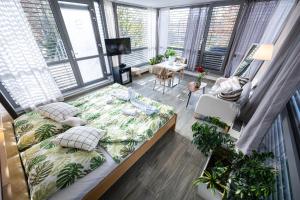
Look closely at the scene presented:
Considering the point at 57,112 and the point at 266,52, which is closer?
the point at 57,112

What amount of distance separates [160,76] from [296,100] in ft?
8.35

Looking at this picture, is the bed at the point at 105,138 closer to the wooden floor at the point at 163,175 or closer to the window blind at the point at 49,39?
the wooden floor at the point at 163,175

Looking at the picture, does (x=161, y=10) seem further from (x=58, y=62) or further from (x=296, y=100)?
(x=296, y=100)

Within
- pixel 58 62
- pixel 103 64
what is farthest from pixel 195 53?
pixel 58 62

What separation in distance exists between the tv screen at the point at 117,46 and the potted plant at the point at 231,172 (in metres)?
3.29

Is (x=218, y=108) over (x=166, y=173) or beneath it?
over

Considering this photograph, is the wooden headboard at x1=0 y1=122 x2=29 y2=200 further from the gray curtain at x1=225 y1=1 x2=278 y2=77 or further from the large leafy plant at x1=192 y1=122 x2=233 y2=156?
the gray curtain at x1=225 y1=1 x2=278 y2=77

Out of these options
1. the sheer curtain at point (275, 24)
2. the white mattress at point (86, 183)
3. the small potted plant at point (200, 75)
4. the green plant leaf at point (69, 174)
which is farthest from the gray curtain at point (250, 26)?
the green plant leaf at point (69, 174)

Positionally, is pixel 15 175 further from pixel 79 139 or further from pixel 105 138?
pixel 105 138

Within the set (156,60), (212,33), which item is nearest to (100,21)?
(156,60)

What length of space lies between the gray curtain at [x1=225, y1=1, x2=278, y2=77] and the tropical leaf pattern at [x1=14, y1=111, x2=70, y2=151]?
453cm

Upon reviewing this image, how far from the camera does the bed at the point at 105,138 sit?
1.05 meters

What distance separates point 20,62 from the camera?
7.24 ft

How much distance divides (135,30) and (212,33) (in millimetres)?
2567
